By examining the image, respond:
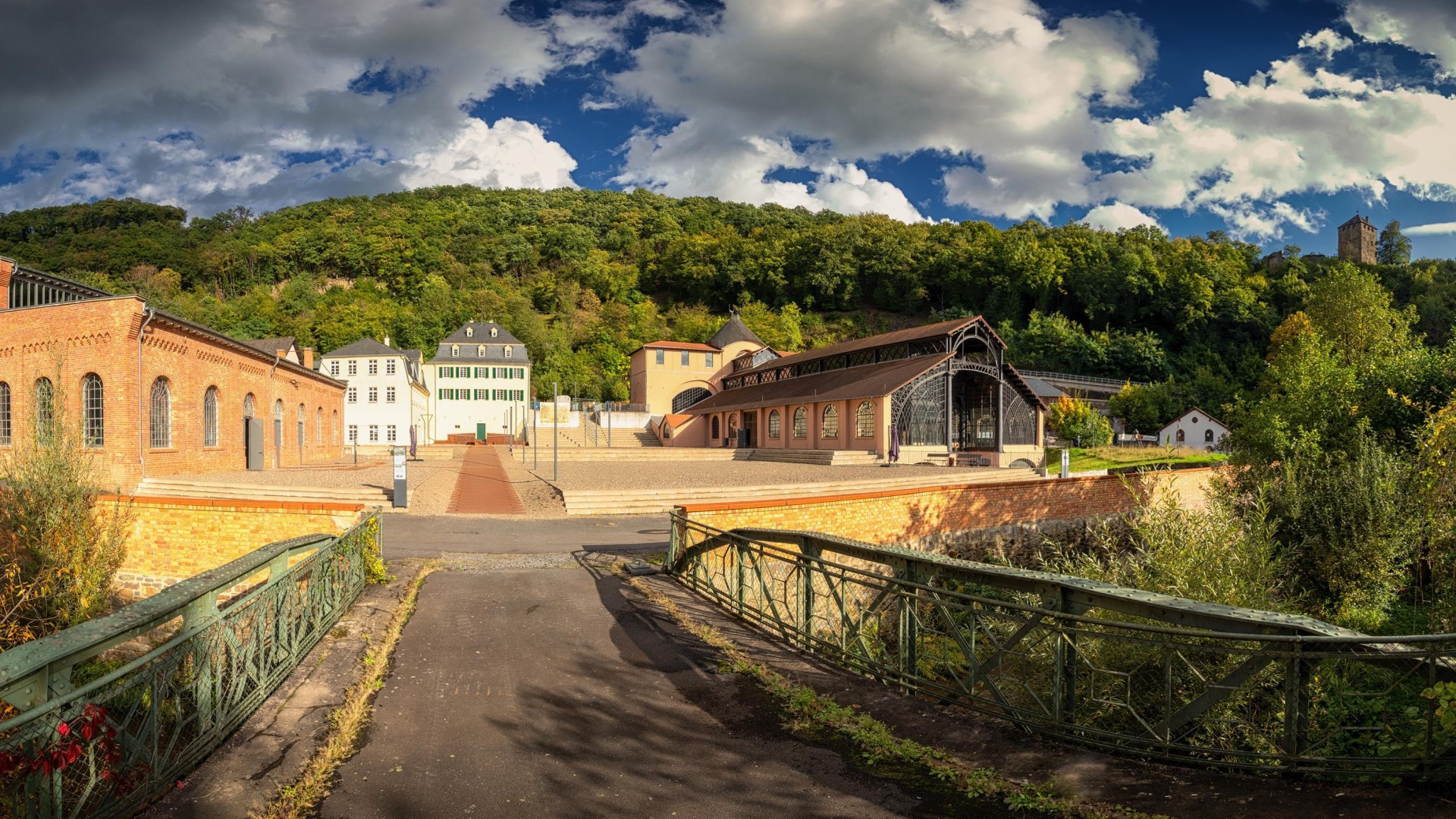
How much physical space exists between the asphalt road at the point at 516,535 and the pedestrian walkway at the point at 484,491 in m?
1.47

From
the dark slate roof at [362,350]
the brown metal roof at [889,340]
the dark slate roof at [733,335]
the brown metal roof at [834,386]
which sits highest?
the dark slate roof at [733,335]

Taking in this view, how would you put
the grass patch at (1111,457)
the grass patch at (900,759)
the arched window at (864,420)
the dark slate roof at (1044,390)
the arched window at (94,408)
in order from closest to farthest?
1. the grass patch at (900,759)
2. the arched window at (94,408)
3. the grass patch at (1111,457)
4. the arched window at (864,420)
5. the dark slate roof at (1044,390)

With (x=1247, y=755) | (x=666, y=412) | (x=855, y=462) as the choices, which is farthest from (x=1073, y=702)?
(x=666, y=412)

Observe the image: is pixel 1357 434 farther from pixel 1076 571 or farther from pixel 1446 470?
pixel 1076 571

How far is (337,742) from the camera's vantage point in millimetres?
4898

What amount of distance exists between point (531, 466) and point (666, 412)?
27246 millimetres

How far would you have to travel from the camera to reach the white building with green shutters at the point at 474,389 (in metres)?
64.7

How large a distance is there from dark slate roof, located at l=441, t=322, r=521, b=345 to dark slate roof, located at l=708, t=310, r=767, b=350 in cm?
1822

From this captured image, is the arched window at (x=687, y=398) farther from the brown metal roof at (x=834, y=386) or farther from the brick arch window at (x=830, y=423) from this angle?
the brick arch window at (x=830, y=423)

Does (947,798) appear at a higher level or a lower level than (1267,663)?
lower

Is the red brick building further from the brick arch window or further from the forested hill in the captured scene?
the forested hill

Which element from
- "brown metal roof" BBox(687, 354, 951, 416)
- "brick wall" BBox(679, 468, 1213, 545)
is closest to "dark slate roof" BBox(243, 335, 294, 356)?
"brown metal roof" BBox(687, 354, 951, 416)

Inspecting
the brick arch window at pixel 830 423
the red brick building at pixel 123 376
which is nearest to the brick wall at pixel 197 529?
the red brick building at pixel 123 376

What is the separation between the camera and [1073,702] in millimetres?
4980
